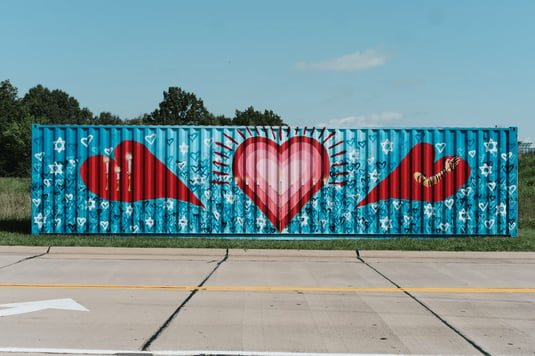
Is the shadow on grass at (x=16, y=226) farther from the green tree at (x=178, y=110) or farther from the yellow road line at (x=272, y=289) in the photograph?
the green tree at (x=178, y=110)

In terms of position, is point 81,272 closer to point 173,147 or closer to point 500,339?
point 173,147

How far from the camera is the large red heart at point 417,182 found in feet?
46.6

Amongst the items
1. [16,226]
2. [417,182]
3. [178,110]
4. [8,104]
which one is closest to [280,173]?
[417,182]

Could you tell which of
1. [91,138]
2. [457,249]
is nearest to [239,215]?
[91,138]

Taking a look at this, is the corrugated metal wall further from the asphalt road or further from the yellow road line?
the yellow road line

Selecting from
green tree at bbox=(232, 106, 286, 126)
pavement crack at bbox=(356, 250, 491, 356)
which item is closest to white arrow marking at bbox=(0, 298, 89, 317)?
pavement crack at bbox=(356, 250, 491, 356)

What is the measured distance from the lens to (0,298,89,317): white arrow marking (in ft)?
22.6

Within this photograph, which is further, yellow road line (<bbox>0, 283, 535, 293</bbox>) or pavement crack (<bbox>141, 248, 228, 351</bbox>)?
yellow road line (<bbox>0, 283, 535, 293</bbox>)

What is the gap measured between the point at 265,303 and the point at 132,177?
7.64 meters

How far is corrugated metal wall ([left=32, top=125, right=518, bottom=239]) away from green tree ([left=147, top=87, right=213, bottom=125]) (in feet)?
337

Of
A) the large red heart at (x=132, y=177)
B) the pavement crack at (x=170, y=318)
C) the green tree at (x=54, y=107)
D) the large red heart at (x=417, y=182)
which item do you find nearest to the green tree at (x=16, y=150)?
the green tree at (x=54, y=107)

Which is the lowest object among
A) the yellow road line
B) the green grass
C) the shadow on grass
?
the yellow road line

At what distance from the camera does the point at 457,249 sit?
41.5ft

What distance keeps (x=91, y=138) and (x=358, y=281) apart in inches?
322
